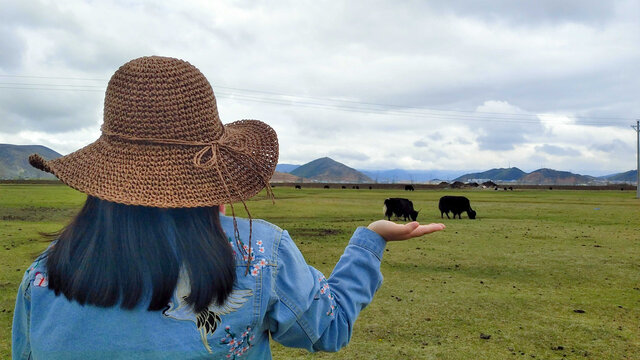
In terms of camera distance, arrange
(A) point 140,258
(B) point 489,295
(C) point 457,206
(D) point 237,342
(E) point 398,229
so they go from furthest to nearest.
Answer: (C) point 457,206 → (B) point 489,295 → (E) point 398,229 → (D) point 237,342 → (A) point 140,258

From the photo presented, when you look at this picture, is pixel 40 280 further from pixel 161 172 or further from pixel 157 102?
pixel 157 102

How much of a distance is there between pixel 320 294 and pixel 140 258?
2.01 ft

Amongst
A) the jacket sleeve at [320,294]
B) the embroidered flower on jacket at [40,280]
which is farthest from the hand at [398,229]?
the embroidered flower on jacket at [40,280]

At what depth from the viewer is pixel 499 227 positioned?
17.9 meters

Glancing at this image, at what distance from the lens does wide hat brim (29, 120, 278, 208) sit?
1487mm

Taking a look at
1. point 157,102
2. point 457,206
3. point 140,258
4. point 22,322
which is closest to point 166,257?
point 140,258

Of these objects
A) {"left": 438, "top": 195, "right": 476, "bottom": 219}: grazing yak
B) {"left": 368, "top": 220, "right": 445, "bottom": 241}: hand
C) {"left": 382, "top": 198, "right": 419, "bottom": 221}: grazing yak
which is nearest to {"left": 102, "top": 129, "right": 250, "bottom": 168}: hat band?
{"left": 368, "top": 220, "right": 445, "bottom": 241}: hand

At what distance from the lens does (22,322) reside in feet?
5.40

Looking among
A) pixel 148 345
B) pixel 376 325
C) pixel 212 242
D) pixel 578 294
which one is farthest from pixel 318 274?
pixel 578 294

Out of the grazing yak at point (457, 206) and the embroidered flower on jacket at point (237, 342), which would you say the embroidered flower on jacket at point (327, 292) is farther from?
the grazing yak at point (457, 206)

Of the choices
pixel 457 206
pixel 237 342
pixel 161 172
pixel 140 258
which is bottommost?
pixel 457 206

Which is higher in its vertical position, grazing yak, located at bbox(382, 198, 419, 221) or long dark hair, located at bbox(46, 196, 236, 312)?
long dark hair, located at bbox(46, 196, 236, 312)

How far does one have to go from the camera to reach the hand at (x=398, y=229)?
1810mm

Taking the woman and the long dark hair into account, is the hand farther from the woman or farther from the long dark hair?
the long dark hair
